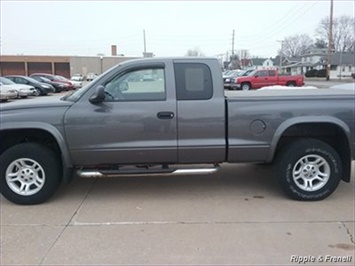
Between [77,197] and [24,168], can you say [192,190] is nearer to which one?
[77,197]

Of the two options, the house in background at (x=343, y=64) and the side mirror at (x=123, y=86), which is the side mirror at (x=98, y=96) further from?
the house in background at (x=343, y=64)

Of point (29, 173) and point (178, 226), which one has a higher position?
point (29, 173)

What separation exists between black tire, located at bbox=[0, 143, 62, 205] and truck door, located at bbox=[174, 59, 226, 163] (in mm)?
1704

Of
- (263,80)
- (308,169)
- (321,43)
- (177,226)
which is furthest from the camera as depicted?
(321,43)

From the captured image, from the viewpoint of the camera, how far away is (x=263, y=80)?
28.5 meters

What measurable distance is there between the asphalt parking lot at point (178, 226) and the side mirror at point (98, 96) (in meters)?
1.36

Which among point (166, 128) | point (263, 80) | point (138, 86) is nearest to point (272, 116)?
point (166, 128)

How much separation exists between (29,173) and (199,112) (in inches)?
92.5

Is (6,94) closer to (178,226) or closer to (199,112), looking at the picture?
(199,112)

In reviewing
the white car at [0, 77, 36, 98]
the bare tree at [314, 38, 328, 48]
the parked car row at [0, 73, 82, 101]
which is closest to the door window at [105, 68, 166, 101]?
the parked car row at [0, 73, 82, 101]

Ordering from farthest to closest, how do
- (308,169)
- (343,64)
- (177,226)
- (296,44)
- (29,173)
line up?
(296,44) < (343,64) < (308,169) < (29,173) < (177,226)

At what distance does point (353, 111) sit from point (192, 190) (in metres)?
2.41

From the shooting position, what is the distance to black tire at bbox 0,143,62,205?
4.86 m

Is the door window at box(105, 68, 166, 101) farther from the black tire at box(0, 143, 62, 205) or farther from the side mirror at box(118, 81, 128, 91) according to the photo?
the black tire at box(0, 143, 62, 205)
